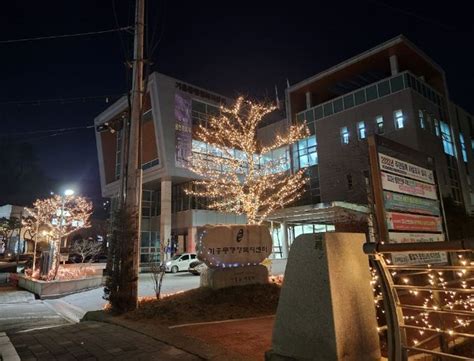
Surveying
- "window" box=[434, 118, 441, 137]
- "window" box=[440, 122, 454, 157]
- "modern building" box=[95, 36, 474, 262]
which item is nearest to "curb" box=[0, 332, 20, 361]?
"modern building" box=[95, 36, 474, 262]

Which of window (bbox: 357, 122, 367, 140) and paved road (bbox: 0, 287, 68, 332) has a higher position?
window (bbox: 357, 122, 367, 140)

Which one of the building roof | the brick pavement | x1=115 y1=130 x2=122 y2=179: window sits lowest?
the brick pavement

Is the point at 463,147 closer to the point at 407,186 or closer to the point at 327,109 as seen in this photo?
the point at 327,109

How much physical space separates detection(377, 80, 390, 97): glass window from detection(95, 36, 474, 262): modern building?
0.09m

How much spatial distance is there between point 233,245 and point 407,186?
581 centimetres

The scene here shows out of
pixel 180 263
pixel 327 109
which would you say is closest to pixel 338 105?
pixel 327 109

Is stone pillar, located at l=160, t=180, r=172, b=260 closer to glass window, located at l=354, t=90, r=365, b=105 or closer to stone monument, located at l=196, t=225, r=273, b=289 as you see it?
glass window, located at l=354, t=90, r=365, b=105

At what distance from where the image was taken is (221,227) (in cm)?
1036

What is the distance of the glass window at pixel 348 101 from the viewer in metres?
32.4

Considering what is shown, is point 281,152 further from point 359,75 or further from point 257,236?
point 257,236

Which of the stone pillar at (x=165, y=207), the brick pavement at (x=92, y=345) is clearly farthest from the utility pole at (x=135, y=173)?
the stone pillar at (x=165, y=207)

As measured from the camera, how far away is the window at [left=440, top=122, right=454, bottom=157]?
106 ft

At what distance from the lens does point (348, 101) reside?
32719 mm

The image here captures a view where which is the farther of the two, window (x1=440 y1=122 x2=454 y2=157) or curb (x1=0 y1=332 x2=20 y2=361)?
window (x1=440 y1=122 x2=454 y2=157)
